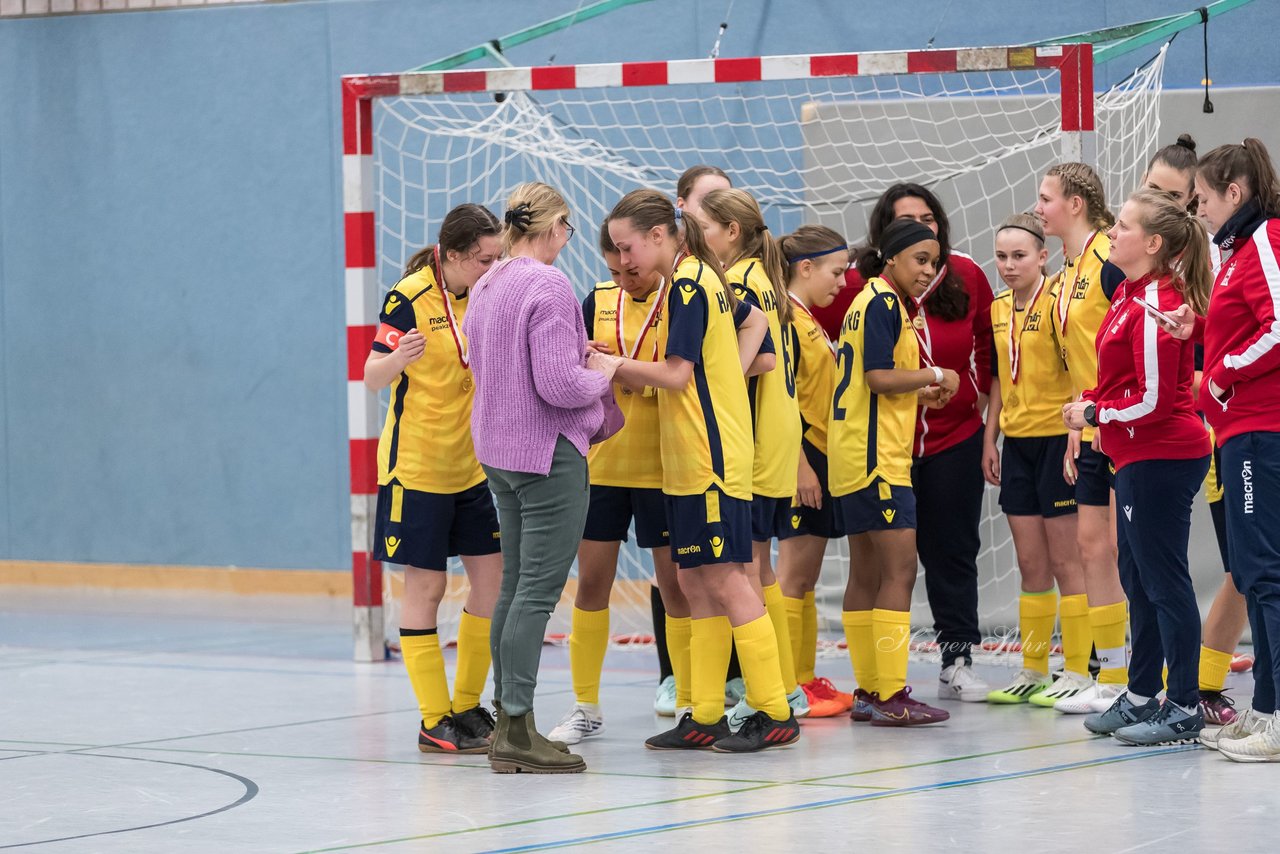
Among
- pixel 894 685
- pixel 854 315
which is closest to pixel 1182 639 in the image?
pixel 894 685

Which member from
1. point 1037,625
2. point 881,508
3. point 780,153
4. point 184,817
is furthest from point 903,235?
point 184,817

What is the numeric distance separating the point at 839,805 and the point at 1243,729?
53.5 inches

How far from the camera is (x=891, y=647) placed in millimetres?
5543

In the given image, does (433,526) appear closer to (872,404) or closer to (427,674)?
(427,674)

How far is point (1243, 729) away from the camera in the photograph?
487cm

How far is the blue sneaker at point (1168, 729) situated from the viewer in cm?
504

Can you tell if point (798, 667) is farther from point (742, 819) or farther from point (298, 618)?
point (298, 618)

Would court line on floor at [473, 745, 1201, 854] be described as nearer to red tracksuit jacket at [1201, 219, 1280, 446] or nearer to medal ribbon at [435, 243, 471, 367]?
red tracksuit jacket at [1201, 219, 1280, 446]

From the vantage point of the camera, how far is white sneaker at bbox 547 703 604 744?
5.36 metres

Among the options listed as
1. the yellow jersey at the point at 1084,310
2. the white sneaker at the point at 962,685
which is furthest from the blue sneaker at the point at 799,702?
the yellow jersey at the point at 1084,310

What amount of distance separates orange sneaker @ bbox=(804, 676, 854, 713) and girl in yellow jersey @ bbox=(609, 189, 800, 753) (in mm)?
898

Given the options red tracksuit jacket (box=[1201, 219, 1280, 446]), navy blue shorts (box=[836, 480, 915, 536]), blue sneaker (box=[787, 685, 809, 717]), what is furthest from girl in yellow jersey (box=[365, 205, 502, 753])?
red tracksuit jacket (box=[1201, 219, 1280, 446])

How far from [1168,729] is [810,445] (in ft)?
5.39

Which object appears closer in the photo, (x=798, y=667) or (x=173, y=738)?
(x=173, y=738)
